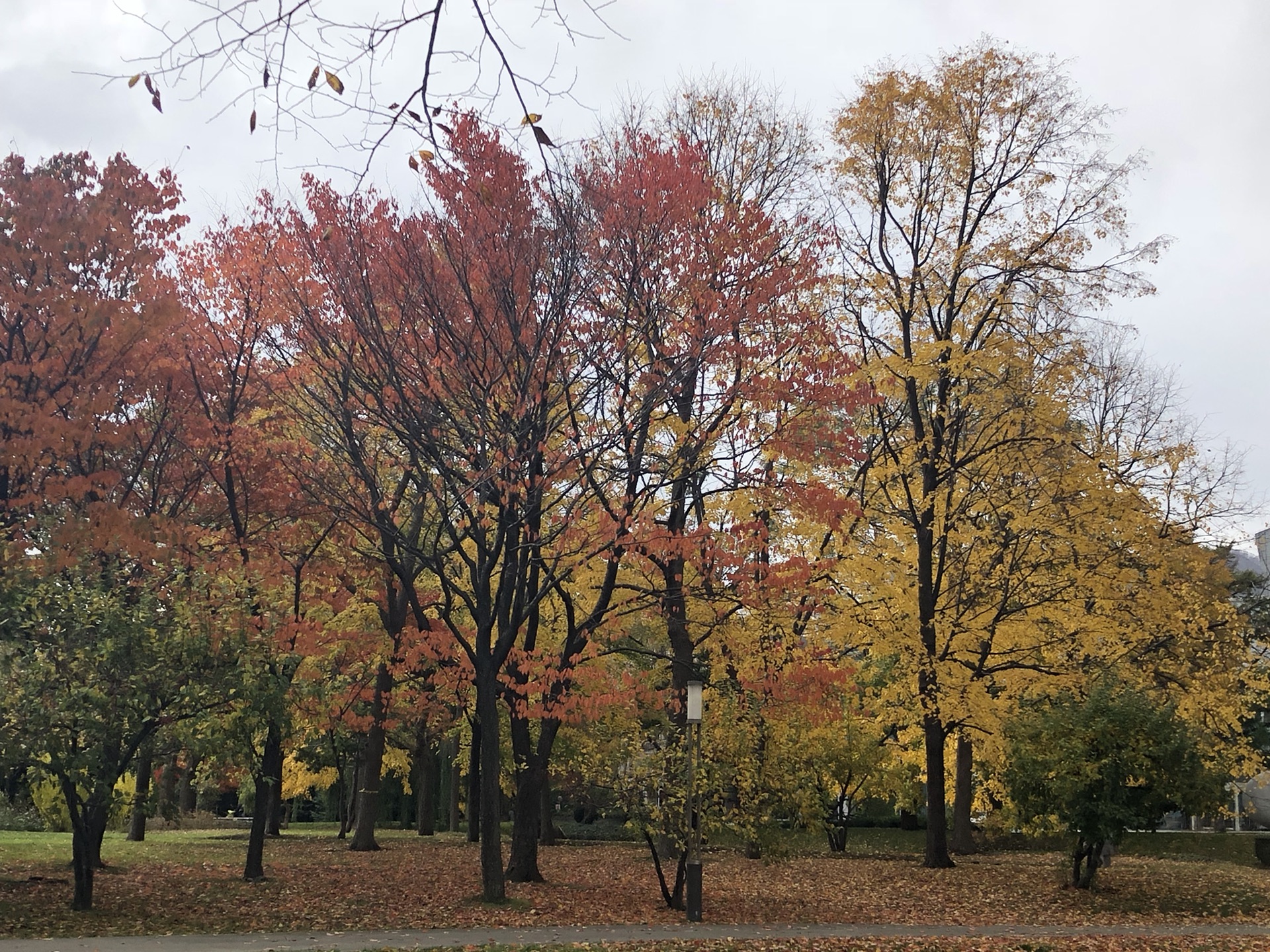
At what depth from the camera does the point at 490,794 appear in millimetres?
13539

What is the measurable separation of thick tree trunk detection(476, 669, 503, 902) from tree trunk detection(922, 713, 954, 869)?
935cm

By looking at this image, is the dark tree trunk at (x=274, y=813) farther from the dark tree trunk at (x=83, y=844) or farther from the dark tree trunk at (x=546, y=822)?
the dark tree trunk at (x=83, y=844)

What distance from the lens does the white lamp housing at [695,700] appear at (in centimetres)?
1304

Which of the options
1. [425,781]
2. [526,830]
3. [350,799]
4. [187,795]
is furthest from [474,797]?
[187,795]

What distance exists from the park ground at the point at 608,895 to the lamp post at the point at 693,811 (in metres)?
0.45

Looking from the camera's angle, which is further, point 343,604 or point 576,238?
point 343,604

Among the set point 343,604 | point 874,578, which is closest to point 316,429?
point 343,604

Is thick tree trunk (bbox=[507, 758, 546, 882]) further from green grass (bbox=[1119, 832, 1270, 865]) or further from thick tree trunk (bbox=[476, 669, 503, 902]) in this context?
green grass (bbox=[1119, 832, 1270, 865])

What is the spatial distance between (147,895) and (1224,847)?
2721cm

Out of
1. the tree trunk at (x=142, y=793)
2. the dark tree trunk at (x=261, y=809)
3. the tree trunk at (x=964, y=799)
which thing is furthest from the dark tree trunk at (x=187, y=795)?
the tree trunk at (x=964, y=799)

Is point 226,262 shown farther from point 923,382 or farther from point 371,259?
point 923,382

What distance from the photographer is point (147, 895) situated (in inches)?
539

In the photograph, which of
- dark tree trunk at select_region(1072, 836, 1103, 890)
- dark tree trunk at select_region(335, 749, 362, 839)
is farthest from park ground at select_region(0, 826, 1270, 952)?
dark tree trunk at select_region(335, 749, 362, 839)

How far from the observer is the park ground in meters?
11.7
